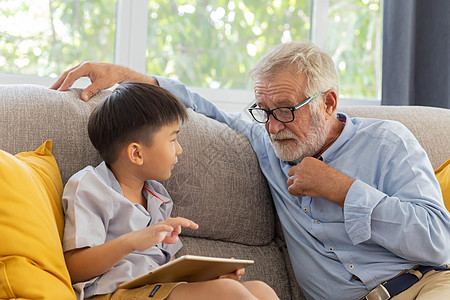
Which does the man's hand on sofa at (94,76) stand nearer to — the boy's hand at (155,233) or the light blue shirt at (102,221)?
the light blue shirt at (102,221)

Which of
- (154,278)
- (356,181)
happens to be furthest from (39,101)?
(356,181)

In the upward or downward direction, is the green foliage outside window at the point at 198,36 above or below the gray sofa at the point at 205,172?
above

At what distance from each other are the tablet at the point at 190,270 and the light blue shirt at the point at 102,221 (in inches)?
3.9

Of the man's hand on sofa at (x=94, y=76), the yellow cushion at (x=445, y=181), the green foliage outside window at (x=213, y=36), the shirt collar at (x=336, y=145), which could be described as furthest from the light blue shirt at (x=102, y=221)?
the green foliage outside window at (x=213, y=36)

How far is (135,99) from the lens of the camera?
59.3 inches

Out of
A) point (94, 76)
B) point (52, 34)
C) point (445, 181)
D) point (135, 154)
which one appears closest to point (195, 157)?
point (135, 154)

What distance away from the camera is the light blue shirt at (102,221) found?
4.30 ft

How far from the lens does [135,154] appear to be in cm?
149

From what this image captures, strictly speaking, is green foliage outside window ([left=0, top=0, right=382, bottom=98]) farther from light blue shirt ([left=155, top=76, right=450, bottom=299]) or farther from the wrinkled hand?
the wrinkled hand

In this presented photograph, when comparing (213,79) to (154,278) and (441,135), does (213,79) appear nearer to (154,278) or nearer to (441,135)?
(441,135)

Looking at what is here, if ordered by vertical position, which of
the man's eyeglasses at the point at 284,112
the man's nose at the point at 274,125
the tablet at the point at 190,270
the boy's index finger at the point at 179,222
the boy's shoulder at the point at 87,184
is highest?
the man's eyeglasses at the point at 284,112

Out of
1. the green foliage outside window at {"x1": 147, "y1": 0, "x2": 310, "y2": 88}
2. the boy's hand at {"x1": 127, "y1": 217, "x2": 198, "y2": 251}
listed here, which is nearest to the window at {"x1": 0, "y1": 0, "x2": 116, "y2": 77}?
the green foliage outside window at {"x1": 147, "y1": 0, "x2": 310, "y2": 88}

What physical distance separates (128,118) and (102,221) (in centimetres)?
30

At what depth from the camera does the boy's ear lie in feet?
4.86
